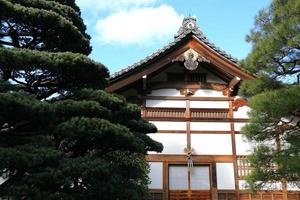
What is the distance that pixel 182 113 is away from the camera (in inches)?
553

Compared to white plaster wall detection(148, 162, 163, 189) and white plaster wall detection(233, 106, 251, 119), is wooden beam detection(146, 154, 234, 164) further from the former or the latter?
white plaster wall detection(233, 106, 251, 119)

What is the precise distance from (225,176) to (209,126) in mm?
1758

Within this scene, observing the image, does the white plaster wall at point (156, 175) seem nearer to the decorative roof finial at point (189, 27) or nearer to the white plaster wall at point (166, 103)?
the white plaster wall at point (166, 103)

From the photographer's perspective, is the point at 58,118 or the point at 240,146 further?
the point at 240,146

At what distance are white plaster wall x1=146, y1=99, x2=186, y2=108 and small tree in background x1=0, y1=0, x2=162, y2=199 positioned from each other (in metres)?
4.13

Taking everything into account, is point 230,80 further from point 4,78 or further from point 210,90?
point 4,78

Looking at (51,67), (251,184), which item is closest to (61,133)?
(51,67)

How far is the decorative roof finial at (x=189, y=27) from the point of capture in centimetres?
1456

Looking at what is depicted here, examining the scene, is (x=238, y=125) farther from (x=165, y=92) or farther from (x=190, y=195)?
(x=190, y=195)

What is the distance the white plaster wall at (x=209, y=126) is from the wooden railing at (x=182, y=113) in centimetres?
22

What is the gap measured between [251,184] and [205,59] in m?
5.59

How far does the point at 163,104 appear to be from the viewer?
14.2 meters

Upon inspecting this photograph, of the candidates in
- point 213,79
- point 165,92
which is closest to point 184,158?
point 165,92

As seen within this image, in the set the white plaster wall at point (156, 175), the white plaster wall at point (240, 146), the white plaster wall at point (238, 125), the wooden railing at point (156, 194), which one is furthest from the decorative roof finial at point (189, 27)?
the wooden railing at point (156, 194)
